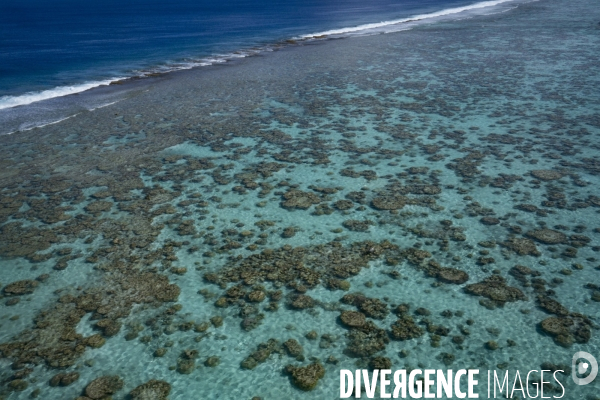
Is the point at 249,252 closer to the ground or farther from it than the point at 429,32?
closer to the ground

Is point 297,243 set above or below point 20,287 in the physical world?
below

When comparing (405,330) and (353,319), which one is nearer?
(405,330)

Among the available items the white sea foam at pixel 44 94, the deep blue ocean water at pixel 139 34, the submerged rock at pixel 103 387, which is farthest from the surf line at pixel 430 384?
the deep blue ocean water at pixel 139 34

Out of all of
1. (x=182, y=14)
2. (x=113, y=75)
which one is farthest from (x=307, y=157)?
(x=182, y=14)

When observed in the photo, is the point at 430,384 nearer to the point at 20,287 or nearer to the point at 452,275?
the point at 452,275

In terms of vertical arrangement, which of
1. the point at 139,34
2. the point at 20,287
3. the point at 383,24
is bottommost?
the point at 20,287

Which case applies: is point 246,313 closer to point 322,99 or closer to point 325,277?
point 325,277

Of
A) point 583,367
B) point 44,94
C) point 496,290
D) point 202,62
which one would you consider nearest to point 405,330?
point 496,290
